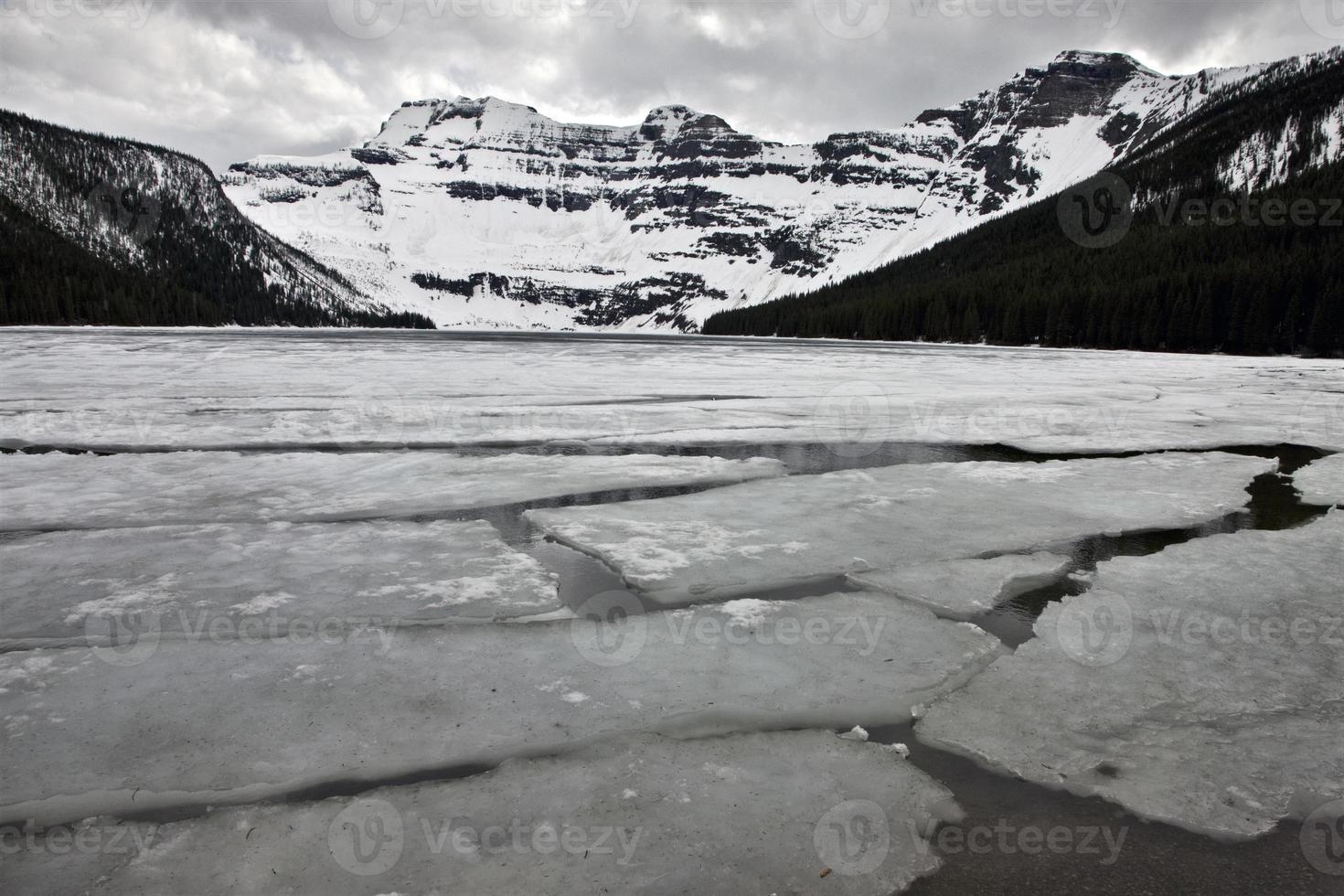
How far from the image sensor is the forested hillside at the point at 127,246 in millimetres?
81312

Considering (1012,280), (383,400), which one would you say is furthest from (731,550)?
(1012,280)

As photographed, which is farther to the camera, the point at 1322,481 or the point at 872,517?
the point at 1322,481

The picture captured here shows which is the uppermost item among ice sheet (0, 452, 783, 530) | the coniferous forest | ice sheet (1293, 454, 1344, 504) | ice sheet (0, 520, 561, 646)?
the coniferous forest

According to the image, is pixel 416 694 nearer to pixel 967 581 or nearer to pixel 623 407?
pixel 967 581

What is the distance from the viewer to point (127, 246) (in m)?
130

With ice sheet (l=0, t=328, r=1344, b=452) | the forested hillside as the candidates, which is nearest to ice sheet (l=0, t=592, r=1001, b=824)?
ice sheet (l=0, t=328, r=1344, b=452)

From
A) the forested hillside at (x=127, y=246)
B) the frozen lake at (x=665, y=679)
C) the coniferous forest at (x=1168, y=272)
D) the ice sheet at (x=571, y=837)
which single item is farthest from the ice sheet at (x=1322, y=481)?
the forested hillside at (x=127, y=246)

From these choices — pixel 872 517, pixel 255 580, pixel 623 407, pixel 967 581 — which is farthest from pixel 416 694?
pixel 623 407

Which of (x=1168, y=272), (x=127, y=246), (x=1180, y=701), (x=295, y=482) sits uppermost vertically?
(x=127, y=246)

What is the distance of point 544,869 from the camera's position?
2021 millimetres

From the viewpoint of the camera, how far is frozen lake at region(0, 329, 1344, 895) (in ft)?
6.97

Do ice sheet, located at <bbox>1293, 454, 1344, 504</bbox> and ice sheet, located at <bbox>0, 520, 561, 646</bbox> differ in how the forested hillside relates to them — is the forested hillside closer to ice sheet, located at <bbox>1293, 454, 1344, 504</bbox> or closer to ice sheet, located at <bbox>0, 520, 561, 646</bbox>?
ice sheet, located at <bbox>0, 520, 561, 646</bbox>

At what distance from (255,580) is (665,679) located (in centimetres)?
259

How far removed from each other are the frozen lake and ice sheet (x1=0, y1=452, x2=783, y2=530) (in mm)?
59
